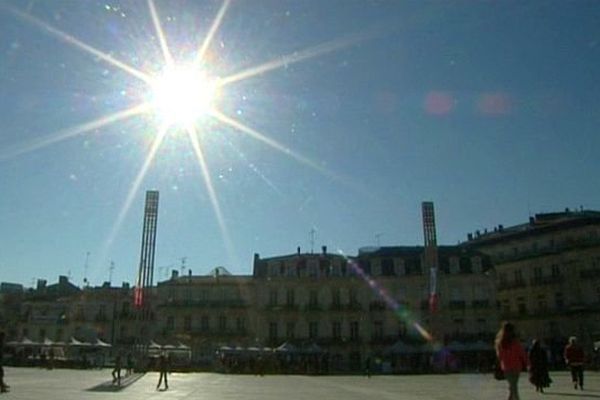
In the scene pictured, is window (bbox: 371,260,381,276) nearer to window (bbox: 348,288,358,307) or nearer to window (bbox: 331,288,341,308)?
window (bbox: 348,288,358,307)

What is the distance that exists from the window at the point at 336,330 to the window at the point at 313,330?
4.63 ft

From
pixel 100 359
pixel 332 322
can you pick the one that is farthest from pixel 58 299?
pixel 332 322

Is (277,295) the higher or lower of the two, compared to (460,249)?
lower

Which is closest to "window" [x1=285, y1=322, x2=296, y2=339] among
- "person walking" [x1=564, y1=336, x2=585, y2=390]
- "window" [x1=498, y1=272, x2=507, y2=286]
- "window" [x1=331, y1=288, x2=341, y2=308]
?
"window" [x1=331, y1=288, x2=341, y2=308]

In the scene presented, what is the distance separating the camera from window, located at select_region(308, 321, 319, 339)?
200ft

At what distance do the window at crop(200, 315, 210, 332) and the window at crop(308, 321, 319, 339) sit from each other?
30.8ft

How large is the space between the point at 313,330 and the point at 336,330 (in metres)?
2.05

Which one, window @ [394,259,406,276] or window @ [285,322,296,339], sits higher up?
window @ [394,259,406,276]

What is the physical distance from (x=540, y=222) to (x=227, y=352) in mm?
36008

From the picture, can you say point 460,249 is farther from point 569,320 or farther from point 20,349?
point 20,349

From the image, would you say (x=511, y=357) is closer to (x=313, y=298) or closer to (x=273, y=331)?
(x=313, y=298)

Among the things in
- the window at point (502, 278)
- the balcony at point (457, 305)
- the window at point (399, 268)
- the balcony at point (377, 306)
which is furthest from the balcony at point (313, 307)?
the window at point (502, 278)

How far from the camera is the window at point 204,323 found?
62469mm

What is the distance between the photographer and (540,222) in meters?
69.6
